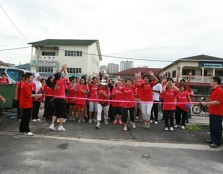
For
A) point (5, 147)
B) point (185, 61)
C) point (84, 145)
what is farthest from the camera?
point (185, 61)

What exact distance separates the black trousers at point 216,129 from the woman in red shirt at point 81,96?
477 centimetres

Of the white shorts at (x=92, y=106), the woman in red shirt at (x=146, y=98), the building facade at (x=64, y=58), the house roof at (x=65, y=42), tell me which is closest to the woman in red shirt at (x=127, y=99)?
the woman in red shirt at (x=146, y=98)

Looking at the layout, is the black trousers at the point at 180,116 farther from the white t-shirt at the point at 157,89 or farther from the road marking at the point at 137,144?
the road marking at the point at 137,144

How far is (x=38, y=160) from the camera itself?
Result: 476 cm

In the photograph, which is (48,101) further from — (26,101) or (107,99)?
(26,101)

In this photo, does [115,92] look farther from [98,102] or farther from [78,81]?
[78,81]

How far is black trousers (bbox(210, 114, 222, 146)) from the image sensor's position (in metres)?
6.51

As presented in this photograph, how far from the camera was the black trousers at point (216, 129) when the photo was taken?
21.4ft

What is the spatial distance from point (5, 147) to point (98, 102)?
3.73 metres

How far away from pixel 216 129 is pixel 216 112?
0.48 metres

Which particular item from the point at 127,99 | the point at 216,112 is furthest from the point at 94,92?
the point at 216,112

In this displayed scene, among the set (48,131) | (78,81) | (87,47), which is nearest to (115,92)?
(78,81)

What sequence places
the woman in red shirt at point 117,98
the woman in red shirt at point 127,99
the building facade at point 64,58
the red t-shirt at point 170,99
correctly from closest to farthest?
the woman in red shirt at point 127,99
the red t-shirt at point 170,99
the woman in red shirt at point 117,98
the building facade at point 64,58

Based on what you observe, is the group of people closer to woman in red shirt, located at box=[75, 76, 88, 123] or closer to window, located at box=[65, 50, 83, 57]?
woman in red shirt, located at box=[75, 76, 88, 123]
